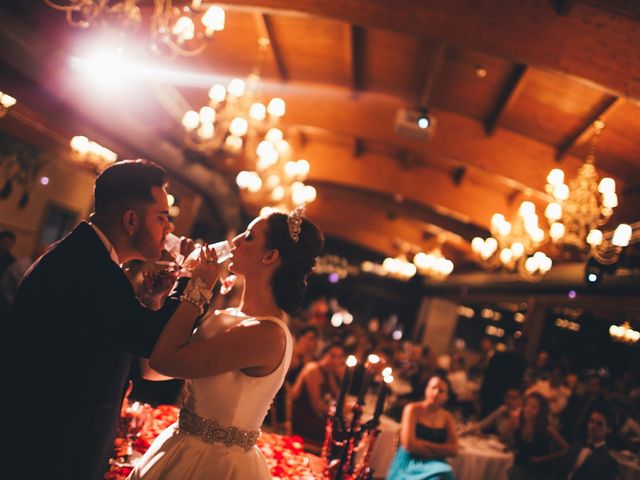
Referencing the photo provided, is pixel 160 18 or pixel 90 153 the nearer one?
pixel 160 18

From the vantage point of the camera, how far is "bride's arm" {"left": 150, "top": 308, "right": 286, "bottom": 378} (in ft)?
4.89

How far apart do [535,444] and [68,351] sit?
223 inches

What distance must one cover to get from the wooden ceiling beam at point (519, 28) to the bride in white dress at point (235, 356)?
370cm

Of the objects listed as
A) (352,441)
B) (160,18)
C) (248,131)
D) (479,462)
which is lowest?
(479,462)

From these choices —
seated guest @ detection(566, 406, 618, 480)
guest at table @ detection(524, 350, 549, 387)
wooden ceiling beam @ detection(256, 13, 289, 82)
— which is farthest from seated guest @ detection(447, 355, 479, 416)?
wooden ceiling beam @ detection(256, 13, 289, 82)

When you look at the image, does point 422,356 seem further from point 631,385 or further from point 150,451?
point 150,451

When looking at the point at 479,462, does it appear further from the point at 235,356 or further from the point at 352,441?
the point at 235,356

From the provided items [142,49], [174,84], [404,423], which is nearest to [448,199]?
[174,84]

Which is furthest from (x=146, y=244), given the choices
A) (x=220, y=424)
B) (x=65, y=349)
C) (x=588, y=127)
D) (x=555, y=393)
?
(x=555, y=393)

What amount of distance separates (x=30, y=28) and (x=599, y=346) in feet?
39.1

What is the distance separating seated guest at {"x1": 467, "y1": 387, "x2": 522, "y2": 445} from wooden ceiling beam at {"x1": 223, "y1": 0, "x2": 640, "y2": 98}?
3.88 metres

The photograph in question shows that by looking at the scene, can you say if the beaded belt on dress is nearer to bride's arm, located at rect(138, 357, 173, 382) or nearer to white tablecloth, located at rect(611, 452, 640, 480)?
bride's arm, located at rect(138, 357, 173, 382)

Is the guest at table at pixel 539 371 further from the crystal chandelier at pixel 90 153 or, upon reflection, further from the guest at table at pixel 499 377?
the crystal chandelier at pixel 90 153

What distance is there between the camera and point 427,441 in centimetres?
479
